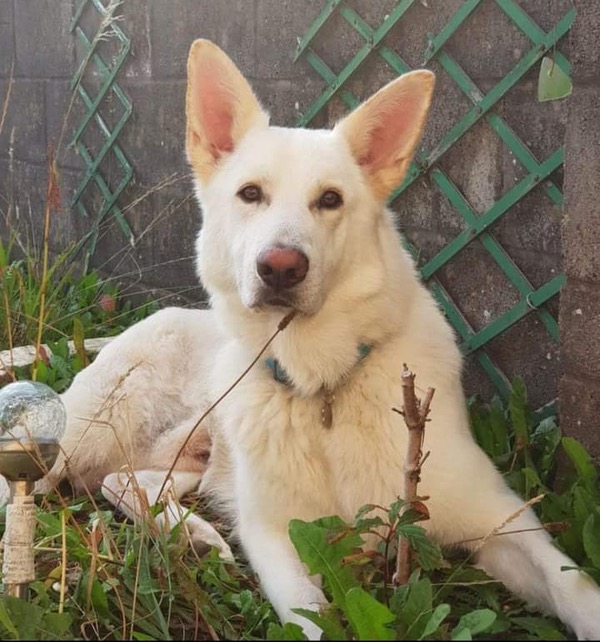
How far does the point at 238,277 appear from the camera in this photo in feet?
8.30

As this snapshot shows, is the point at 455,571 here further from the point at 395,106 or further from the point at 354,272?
the point at 395,106

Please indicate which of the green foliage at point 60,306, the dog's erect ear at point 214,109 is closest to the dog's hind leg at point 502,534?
the dog's erect ear at point 214,109

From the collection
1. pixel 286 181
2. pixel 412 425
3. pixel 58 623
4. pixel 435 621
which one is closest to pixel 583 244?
pixel 286 181

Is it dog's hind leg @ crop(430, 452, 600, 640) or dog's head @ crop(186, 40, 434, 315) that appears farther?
dog's head @ crop(186, 40, 434, 315)

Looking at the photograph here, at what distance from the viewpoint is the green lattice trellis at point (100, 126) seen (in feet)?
17.8

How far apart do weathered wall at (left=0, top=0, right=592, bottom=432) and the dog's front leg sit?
1.11 meters

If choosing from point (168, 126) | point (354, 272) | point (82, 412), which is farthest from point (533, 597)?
point (168, 126)

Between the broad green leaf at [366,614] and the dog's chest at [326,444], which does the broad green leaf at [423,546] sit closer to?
the broad green leaf at [366,614]

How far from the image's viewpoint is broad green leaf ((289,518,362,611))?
2.07 metres

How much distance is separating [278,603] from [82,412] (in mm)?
1288

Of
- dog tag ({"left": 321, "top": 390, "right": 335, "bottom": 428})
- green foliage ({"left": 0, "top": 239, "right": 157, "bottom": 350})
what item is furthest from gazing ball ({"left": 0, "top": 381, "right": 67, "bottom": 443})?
green foliage ({"left": 0, "top": 239, "right": 157, "bottom": 350})

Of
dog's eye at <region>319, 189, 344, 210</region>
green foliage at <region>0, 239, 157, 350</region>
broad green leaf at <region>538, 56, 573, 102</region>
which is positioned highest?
broad green leaf at <region>538, 56, 573, 102</region>

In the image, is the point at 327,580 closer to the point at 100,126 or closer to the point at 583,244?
the point at 583,244

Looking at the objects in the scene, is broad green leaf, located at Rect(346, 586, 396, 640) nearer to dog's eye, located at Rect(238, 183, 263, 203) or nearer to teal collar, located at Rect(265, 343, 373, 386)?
teal collar, located at Rect(265, 343, 373, 386)
